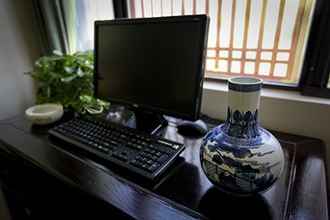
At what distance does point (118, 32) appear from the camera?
875mm

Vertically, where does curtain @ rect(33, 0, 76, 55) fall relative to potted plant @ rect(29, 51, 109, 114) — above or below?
above

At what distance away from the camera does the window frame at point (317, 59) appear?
31.5 inches

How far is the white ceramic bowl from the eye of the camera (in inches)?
36.1

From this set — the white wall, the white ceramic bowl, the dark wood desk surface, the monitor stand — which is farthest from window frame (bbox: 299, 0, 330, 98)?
the white wall

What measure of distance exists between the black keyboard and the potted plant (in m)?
0.18

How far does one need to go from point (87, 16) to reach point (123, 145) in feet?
2.89

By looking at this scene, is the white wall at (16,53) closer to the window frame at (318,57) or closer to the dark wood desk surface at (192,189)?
the dark wood desk surface at (192,189)

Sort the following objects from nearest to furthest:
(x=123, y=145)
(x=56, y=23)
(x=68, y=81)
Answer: (x=123, y=145)
(x=68, y=81)
(x=56, y=23)

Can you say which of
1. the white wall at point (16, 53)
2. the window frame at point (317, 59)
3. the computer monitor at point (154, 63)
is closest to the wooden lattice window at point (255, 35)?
the window frame at point (317, 59)

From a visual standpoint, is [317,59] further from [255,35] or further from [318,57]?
[255,35]

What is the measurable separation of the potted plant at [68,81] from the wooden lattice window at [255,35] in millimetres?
570

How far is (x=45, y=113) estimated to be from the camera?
0.95 meters

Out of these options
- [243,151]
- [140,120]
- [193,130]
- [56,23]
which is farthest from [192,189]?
[56,23]

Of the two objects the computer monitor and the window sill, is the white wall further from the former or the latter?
the window sill
